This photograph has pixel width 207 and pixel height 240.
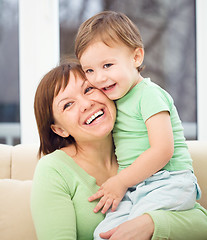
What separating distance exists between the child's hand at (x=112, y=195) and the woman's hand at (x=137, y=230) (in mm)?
110

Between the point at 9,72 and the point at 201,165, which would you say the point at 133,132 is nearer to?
the point at 201,165

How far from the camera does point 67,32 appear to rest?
306cm

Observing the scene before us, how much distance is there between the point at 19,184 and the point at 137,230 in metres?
0.76

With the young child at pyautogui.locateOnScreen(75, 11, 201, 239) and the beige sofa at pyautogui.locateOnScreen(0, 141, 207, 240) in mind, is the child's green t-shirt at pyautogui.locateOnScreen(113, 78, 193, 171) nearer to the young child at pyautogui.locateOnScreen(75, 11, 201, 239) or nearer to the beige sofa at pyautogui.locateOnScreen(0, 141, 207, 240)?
the young child at pyautogui.locateOnScreen(75, 11, 201, 239)

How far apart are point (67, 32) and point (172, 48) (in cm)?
94

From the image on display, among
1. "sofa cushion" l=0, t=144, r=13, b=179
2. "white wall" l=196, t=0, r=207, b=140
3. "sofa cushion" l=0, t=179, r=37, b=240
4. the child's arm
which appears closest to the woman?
the child's arm

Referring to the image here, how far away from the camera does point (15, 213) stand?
5.47ft

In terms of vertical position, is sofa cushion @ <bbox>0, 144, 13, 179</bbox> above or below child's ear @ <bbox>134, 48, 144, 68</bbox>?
below

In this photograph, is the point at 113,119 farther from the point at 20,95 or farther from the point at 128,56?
the point at 20,95

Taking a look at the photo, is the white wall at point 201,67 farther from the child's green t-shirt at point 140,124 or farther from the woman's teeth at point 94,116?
the woman's teeth at point 94,116

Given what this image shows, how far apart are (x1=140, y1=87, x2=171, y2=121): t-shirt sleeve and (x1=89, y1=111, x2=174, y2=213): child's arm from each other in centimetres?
2

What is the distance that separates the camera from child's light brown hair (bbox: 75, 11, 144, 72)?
55.2 inches

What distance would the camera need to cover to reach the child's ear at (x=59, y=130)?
1.57m

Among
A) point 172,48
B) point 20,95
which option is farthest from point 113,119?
point 172,48
